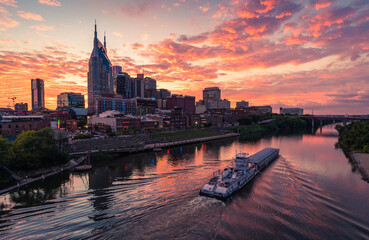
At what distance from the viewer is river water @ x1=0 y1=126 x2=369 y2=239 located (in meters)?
21.5

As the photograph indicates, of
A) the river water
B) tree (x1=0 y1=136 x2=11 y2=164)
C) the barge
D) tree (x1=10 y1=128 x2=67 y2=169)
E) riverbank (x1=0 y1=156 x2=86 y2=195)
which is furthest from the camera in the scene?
tree (x1=10 y1=128 x2=67 y2=169)

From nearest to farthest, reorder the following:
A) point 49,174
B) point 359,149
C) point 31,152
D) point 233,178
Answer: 1. point 233,178
2. point 49,174
3. point 31,152
4. point 359,149

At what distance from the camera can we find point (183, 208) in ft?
86.5

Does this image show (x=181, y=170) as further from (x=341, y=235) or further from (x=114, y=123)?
(x=114, y=123)

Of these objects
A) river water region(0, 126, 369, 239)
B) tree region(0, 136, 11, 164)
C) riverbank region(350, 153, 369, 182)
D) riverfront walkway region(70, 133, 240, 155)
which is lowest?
river water region(0, 126, 369, 239)

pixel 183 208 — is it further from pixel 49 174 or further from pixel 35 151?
pixel 35 151

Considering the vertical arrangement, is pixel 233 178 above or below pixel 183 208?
above

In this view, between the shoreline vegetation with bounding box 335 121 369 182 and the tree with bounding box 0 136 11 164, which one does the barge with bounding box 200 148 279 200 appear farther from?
the tree with bounding box 0 136 11 164

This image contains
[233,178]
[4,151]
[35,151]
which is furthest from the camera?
[35,151]

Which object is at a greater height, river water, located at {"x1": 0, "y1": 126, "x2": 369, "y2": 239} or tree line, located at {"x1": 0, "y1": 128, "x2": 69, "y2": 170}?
tree line, located at {"x1": 0, "y1": 128, "x2": 69, "y2": 170}

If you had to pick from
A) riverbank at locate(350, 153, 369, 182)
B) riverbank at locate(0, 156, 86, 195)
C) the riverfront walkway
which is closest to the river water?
riverbank at locate(350, 153, 369, 182)

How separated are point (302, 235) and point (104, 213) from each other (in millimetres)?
23995

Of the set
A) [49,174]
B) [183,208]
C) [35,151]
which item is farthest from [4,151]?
[183,208]

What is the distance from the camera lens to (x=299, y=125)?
182 metres
